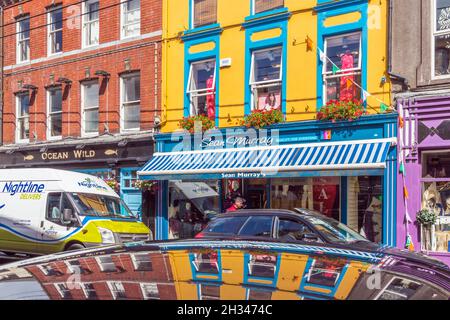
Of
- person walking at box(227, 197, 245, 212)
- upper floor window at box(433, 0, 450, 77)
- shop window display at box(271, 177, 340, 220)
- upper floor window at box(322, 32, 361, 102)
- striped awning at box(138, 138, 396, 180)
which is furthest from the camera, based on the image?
person walking at box(227, 197, 245, 212)

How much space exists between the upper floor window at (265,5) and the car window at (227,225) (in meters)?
8.26

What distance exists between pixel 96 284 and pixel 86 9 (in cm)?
1939

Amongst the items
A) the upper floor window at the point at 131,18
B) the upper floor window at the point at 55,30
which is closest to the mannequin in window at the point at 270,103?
the upper floor window at the point at 131,18

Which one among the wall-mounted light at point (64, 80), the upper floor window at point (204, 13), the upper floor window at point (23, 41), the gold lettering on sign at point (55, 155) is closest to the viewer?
the upper floor window at point (204, 13)

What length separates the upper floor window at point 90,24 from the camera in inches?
773

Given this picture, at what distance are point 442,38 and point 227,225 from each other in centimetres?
763

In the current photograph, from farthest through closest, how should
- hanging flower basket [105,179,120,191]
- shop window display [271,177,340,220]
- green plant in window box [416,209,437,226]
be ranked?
hanging flower basket [105,179,120,191] → shop window display [271,177,340,220] → green plant in window box [416,209,437,226]

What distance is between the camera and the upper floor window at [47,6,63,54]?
20.9 m

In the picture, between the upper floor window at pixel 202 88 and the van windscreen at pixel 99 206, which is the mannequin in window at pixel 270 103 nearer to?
the upper floor window at pixel 202 88

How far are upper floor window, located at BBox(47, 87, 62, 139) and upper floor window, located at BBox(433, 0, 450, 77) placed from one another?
14144 millimetres

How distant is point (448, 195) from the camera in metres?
12.7

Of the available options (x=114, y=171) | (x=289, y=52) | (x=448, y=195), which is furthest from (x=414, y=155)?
(x=114, y=171)

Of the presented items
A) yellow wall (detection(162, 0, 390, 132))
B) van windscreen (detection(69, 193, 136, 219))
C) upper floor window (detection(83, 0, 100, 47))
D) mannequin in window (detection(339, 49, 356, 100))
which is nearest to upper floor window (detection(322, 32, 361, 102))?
mannequin in window (detection(339, 49, 356, 100))

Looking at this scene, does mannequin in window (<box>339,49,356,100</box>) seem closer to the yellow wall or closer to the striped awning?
the yellow wall
